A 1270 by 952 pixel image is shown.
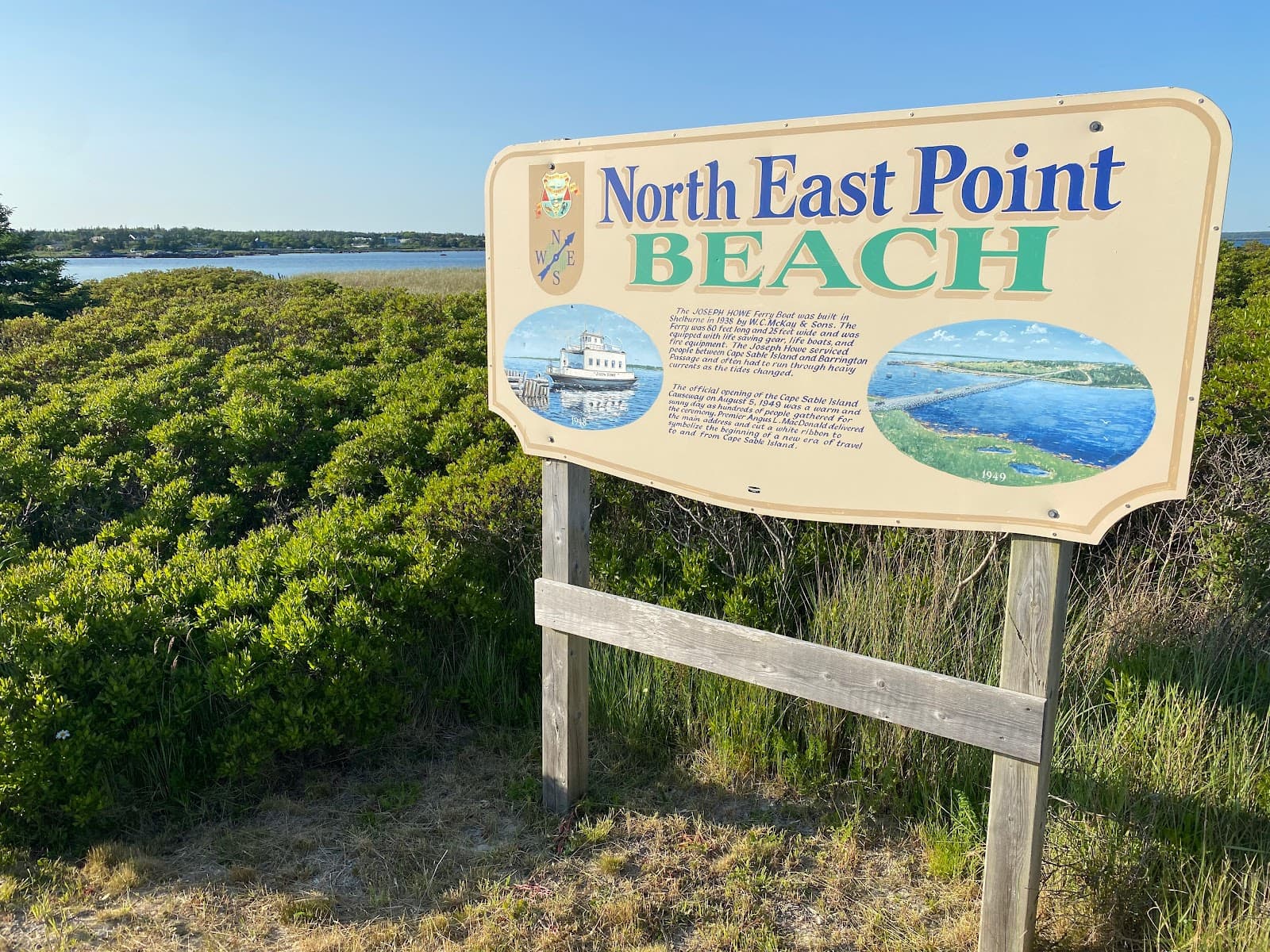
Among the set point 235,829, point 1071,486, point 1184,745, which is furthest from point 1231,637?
point 235,829

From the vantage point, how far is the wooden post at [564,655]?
364cm

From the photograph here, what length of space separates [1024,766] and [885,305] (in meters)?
1.43

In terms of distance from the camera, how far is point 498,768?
4.13m

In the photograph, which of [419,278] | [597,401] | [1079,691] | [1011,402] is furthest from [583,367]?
[419,278]

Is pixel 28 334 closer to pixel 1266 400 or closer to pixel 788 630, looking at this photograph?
pixel 788 630

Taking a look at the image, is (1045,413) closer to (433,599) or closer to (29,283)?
(433,599)

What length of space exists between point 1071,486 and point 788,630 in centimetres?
224

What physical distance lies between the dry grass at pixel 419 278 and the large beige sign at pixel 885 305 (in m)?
22.3

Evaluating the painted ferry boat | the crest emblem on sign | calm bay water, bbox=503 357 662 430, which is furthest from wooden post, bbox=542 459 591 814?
the crest emblem on sign

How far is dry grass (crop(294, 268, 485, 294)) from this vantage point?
2638 cm

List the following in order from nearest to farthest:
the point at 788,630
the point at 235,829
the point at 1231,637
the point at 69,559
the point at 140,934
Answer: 1. the point at 140,934
2. the point at 235,829
3. the point at 1231,637
4. the point at 788,630
5. the point at 69,559

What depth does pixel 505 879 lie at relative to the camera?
336 cm

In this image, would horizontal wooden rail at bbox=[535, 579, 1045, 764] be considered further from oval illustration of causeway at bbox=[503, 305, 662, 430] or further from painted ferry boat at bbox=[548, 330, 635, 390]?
painted ferry boat at bbox=[548, 330, 635, 390]

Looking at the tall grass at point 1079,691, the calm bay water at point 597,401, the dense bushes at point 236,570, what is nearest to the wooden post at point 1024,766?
the tall grass at point 1079,691
